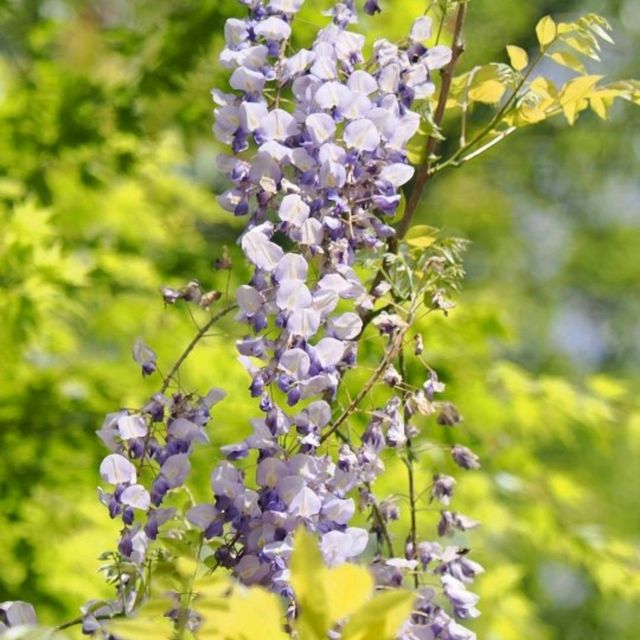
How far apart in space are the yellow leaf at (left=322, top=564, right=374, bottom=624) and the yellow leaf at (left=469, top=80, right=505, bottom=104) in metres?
0.65

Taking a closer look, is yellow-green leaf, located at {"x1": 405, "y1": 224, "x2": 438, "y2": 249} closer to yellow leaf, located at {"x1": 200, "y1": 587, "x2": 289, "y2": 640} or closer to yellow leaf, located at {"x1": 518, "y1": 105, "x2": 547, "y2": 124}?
yellow leaf, located at {"x1": 518, "y1": 105, "x2": 547, "y2": 124}

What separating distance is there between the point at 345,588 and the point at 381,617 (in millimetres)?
27

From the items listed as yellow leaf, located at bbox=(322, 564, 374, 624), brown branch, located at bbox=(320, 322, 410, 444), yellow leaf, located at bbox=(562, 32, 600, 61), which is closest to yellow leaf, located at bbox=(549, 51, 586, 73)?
yellow leaf, located at bbox=(562, 32, 600, 61)

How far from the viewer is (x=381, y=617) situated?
2.06 feet

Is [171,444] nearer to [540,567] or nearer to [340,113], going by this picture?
[340,113]

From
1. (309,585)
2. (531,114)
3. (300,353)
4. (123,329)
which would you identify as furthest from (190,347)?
(123,329)

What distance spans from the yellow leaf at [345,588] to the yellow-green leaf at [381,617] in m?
0.01

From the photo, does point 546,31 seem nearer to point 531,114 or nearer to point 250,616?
point 531,114

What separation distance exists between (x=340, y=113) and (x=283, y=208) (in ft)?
0.31

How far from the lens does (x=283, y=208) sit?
0.89m

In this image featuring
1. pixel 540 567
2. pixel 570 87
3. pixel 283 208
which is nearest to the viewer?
pixel 283 208

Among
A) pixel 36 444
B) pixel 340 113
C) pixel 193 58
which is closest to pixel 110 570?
pixel 340 113

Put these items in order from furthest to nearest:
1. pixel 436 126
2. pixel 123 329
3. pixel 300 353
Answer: pixel 123 329 < pixel 436 126 < pixel 300 353

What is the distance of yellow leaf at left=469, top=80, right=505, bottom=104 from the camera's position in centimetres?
117
